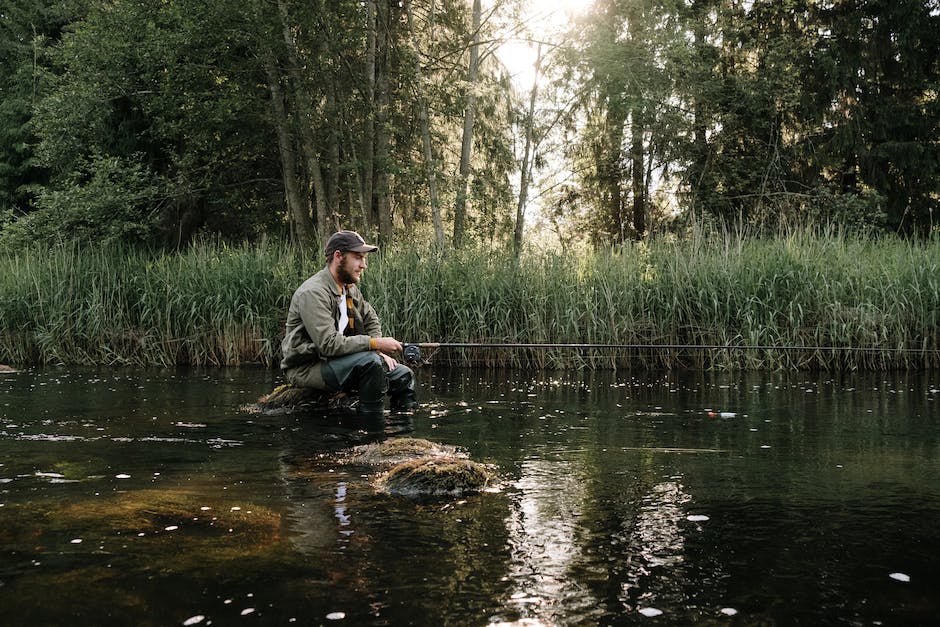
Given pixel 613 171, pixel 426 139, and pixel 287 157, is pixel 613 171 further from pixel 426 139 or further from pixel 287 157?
pixel 287 157

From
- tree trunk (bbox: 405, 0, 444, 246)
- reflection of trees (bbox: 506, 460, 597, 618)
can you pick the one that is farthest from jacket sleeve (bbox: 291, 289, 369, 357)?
tree trunk (bbox: 405, 0, 444, 246)

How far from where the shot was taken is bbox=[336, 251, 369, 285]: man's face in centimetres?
698

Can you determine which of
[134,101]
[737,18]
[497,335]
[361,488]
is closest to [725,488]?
[361,488]

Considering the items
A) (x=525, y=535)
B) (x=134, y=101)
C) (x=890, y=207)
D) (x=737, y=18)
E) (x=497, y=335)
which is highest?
(x=737, y=18)

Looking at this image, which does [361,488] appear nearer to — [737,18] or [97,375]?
[97,375]

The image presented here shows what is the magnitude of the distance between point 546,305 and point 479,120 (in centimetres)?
1043

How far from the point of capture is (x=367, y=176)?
56.3 ft

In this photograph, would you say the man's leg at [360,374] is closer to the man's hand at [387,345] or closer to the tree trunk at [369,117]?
the man's hand at [387,345]

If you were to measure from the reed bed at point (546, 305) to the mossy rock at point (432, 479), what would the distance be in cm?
607

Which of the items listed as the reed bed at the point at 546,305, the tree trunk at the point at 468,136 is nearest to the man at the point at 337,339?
the reed bed at the point at 546,305

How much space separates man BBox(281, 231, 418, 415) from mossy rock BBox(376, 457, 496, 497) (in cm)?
249

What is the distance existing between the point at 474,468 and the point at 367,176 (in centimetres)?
1336

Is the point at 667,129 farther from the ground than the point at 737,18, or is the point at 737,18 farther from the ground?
the point at 737,18

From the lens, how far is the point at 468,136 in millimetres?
20031
